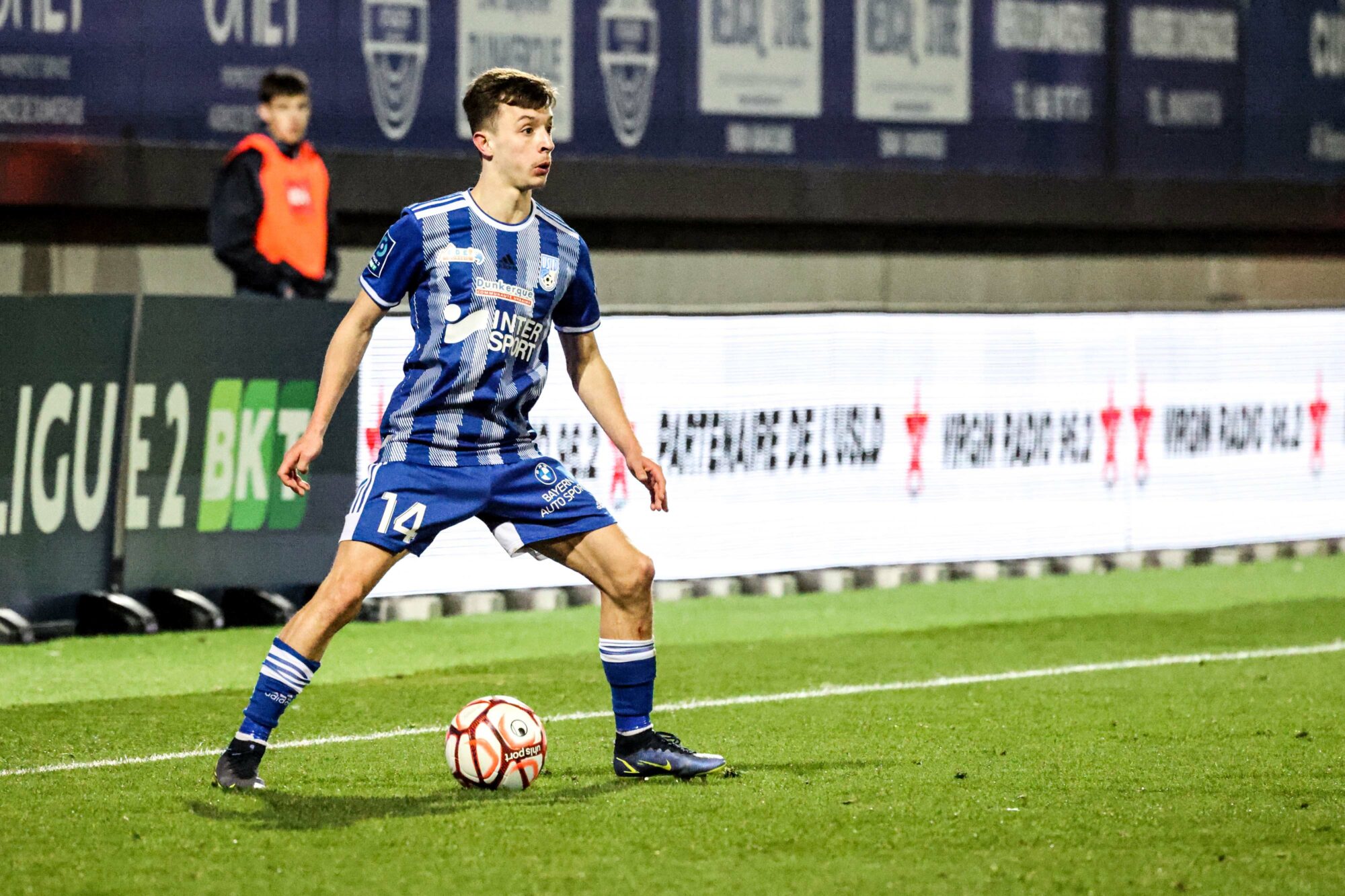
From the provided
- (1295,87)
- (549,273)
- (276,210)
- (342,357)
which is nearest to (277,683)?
(342,357)

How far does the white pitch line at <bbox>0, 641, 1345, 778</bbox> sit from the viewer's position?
23.5 feet

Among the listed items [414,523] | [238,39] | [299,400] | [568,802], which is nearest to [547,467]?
[414,523]

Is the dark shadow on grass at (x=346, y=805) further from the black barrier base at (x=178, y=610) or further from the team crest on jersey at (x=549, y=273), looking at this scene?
the black barrier base at (x=178, y=610)

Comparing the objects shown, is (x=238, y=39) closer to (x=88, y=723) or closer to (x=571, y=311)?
Answer: (x=88, y=723)

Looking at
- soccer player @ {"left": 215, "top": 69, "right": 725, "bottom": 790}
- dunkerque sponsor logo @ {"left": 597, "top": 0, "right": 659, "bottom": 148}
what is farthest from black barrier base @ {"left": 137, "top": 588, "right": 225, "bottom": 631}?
dunkerque sponsor logo @ {"left": 597, "top": 0, "right": 659, "bottom": 148}

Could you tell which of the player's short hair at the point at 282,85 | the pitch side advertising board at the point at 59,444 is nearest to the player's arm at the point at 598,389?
the pitch side advertising board at the point at 59,444

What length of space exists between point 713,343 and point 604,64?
14.6 ft

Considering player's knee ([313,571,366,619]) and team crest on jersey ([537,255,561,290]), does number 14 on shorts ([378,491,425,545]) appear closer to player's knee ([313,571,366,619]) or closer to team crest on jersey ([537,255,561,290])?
player's knee ([313,571,366,619])

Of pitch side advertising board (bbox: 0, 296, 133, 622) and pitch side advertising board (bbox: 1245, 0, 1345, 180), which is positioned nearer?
pitch side advertising board (bbox: 0, 296, 133, 622)

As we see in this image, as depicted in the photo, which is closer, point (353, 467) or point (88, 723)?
point (88, 723)

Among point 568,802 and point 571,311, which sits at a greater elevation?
point 571,311

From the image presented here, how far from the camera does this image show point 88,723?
796 cm

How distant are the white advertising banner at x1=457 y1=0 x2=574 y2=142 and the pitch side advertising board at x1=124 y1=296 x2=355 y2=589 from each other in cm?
468

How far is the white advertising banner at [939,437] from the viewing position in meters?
11.8
